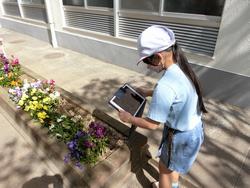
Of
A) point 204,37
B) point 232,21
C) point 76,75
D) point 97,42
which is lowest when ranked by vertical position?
point 76,75

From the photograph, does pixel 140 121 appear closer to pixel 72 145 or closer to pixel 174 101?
pixel 174 101

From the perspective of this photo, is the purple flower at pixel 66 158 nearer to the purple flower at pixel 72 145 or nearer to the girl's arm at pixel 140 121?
the purple flower at pixel 72 145

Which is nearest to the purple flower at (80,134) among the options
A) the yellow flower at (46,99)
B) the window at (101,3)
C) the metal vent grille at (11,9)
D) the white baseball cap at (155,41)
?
the yellow flower at (46,99)

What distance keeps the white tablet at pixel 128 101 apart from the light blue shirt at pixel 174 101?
0.39m

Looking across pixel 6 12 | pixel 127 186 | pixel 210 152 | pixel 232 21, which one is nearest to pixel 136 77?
pixel 232 21

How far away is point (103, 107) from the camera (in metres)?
3.88

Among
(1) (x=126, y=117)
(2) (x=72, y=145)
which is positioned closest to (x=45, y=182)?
(2) (x=72, y=145)

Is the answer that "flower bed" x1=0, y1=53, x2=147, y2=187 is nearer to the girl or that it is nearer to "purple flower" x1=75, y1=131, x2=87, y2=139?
"purple flower" x1=75, y1=131, x2=87, y2=139

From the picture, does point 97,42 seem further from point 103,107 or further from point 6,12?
point 6,12

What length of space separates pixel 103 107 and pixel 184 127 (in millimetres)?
2429

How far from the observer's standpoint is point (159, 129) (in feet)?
10.9

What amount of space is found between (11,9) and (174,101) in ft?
40.0

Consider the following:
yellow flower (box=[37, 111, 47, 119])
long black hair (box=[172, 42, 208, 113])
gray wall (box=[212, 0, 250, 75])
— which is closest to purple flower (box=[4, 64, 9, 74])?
yellow flower (box=[37, 111, 47, 119])

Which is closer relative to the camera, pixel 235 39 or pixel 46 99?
pixel 46 99
